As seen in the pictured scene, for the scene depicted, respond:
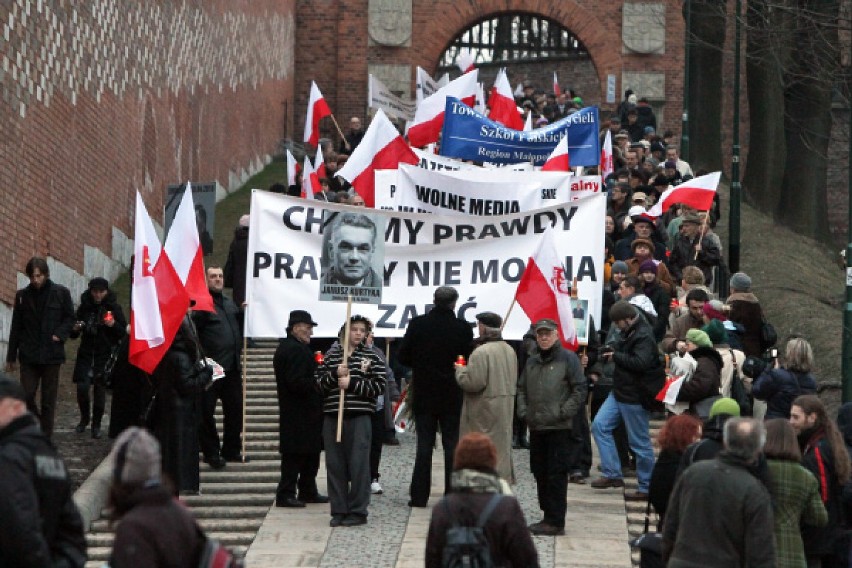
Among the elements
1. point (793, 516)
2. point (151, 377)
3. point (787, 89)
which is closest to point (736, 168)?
point (787, 89)

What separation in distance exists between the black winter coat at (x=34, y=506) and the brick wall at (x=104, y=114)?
9856 millimetres

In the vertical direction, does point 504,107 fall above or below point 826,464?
above

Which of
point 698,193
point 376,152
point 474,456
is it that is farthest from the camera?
point 376,152

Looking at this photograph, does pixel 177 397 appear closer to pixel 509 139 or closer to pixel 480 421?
pixel 480 421

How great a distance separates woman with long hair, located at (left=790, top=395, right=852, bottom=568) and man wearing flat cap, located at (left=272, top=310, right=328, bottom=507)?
4.12m

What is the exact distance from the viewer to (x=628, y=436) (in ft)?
44.9

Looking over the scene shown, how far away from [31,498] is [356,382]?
5.66m

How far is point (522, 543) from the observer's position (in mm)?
7949

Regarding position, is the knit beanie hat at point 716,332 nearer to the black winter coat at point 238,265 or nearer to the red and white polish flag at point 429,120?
the black winter coat at point 238,265

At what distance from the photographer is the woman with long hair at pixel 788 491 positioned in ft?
30.4

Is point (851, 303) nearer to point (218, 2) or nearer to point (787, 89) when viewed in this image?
point (787, 89)

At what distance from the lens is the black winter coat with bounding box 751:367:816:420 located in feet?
40.4

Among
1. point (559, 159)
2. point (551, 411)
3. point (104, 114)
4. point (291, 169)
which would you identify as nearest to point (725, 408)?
point (551, 411)

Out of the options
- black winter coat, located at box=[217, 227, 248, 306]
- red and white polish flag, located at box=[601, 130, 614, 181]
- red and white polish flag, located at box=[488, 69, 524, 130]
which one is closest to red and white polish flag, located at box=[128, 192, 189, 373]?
black winter coat, located at box=[217, 227, 248, 306]
